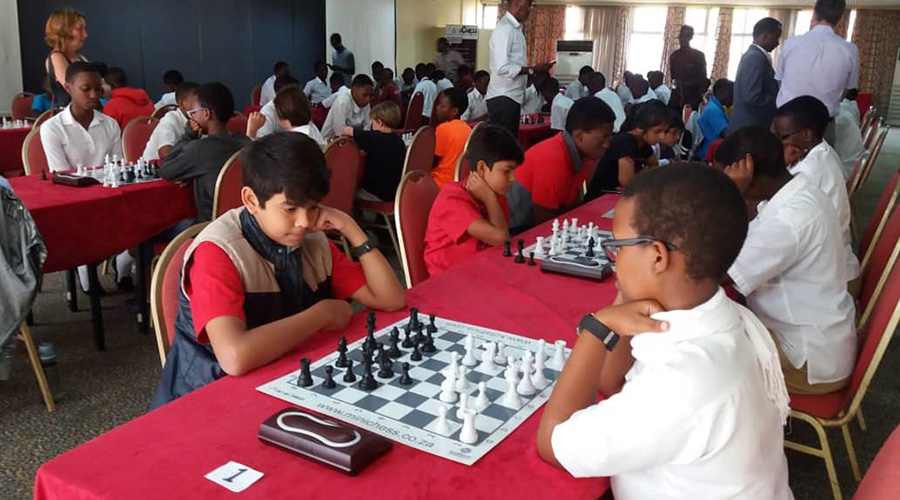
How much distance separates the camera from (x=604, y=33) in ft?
57.7

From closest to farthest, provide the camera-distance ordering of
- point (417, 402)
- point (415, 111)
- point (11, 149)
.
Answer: point (417, 402) < point (11, 149) < point (415, 111)

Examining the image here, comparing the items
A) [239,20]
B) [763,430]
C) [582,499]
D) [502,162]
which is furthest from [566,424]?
[239,20]

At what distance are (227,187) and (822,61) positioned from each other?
12.4ft

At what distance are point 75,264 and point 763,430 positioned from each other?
9.15 feet

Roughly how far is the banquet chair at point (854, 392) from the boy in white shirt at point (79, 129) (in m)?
3.72

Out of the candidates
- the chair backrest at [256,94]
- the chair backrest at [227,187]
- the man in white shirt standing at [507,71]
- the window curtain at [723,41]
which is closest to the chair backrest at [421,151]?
the man in white shirt standing at [507,71]

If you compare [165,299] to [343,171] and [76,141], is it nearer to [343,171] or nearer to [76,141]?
[343,171]

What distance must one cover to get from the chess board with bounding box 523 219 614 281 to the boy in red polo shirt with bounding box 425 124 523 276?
0.64 ft

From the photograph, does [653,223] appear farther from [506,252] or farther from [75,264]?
[75,264]

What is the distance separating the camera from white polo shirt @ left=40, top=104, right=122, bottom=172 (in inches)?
150

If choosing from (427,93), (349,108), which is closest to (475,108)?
(427,93)

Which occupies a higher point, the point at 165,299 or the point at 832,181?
the point at 832,181

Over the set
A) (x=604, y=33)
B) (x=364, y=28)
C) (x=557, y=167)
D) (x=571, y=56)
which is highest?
(x=604, y=33)

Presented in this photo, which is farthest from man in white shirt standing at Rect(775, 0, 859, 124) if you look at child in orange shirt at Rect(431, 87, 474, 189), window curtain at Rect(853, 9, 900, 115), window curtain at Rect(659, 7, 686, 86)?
window curtain at Rect(853, 9, 900, 115)
